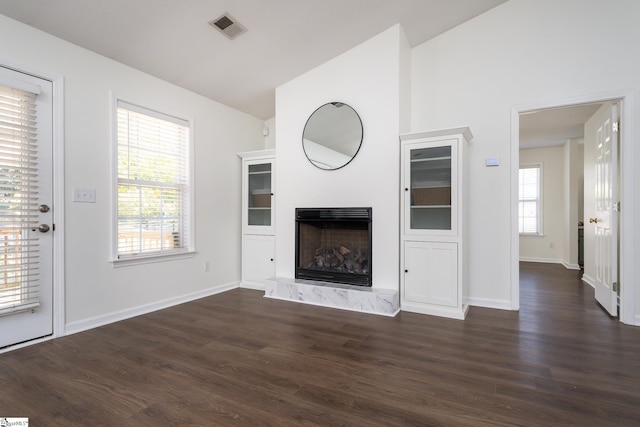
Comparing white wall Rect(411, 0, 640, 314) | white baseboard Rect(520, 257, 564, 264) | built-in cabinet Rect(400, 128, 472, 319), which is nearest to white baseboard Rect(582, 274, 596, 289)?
white wall Rect(411, 0, 640, 314)

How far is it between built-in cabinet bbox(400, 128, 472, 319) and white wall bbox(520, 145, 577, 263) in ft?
14.8

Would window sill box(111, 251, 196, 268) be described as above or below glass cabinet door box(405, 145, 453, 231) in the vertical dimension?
below

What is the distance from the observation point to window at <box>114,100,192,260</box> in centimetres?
308

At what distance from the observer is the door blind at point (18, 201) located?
231 cm

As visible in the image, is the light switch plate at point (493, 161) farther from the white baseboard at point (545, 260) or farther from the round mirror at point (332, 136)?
the white baseboard at point (545, 260)

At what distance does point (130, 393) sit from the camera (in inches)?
70.6

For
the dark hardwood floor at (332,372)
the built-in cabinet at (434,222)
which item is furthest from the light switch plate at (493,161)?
the dark hardwood floor at (332,372)

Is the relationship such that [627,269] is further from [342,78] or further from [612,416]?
[342,78]

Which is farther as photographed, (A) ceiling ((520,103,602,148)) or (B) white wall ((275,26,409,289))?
(A) ceiling ((520,103,602,148))

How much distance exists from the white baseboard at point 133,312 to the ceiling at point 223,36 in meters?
2.33

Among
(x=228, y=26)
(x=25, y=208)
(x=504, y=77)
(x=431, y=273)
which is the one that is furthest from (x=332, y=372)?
(x=504, y=77)

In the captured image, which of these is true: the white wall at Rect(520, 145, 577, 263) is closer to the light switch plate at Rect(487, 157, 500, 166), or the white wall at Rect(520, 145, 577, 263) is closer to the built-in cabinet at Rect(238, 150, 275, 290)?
the light switch plate at Rect(487, 157, 500, 166)

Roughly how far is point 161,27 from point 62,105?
3.34ft

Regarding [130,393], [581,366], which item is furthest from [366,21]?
[130,393]
